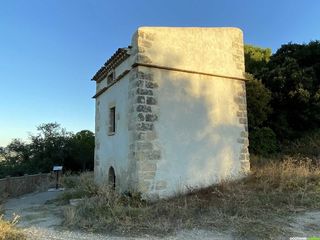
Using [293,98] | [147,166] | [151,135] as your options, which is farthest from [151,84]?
[293,98]

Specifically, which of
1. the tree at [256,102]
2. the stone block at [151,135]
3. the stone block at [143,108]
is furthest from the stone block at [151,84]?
the tree at [256,102]

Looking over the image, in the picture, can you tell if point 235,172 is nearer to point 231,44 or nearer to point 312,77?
point 231,44

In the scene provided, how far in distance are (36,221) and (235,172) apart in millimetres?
6180

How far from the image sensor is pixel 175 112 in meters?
10.2

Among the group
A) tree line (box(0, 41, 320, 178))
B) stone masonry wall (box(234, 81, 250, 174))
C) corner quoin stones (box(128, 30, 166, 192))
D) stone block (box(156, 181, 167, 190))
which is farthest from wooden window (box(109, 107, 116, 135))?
tree line (box(0, 41, 320, 178))

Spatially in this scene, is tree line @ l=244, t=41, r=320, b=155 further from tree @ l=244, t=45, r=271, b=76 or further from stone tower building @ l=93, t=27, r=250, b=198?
stone tower building @ l=93, t=27, r=250, b=198

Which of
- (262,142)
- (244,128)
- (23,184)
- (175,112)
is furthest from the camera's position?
(23,184)

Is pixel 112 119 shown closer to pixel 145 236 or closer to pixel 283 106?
pixel 145 236

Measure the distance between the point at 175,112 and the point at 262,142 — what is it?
716cm

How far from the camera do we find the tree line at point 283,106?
15.9m

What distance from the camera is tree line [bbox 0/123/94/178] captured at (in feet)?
79.4

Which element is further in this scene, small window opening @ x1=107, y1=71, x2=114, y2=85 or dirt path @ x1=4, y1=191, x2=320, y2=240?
small window opening @ x1=107, y1=71, x2=114, y2=85

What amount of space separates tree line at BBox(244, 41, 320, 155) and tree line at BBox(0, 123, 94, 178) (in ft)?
46.2

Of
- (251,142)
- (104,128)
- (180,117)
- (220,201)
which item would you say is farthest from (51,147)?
(220,201)
